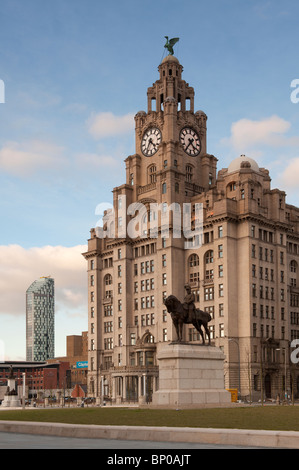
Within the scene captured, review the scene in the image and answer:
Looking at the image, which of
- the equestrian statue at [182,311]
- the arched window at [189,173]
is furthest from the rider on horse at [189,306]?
the arched window at [189,173]

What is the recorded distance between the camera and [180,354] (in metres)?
48.7

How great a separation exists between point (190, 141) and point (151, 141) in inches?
334

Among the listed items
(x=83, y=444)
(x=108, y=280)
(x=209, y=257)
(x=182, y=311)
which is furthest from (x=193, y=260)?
(x=83, y=444)

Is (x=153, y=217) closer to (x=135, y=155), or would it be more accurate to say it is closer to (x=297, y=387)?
(x=135, y=155)

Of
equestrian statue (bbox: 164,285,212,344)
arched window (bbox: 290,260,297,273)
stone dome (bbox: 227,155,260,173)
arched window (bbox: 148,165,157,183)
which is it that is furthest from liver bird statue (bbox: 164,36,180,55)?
equestrian statue (bbox: 164,285,212,344)

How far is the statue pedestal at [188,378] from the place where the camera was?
47938 millimetres

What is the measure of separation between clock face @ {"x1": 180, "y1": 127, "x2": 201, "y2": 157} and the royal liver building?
33 cm

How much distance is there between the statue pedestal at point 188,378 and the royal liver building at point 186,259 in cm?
6068

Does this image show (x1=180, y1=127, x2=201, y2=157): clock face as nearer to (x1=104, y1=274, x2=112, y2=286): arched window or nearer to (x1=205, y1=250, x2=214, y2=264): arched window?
(x1=205, y1=250, x2=214, y2=264): arched window

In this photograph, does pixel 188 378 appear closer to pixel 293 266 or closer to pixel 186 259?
pixel 186 259

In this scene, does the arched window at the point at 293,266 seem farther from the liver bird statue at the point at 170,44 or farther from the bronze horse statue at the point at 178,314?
the bronze horse statue at the point at 178,314

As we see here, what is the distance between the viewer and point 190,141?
143 metres

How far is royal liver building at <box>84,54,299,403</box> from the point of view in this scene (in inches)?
4702

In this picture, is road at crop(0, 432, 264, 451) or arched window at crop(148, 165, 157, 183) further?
arched window at crop(148, 165, 157, 183)
